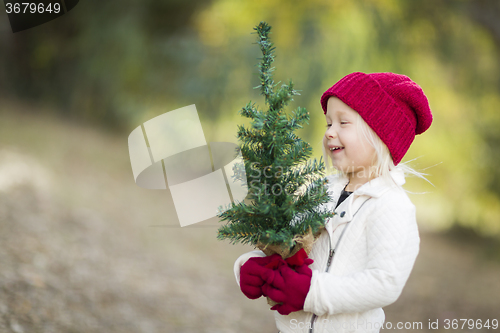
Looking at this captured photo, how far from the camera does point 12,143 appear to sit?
10.1 ft

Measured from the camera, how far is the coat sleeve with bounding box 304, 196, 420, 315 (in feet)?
2.92

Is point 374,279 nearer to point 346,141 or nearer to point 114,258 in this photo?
point 346,141

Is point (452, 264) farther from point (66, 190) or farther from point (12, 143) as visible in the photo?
point (12, 143)

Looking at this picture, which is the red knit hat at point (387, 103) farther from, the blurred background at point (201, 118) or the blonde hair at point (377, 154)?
the blurred background at point (201, 118)

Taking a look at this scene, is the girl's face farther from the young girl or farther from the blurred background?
the blurred background

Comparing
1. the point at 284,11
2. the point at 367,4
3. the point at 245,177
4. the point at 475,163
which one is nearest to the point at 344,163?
the point at 245,177

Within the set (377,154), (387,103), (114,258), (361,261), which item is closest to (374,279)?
(361,261)

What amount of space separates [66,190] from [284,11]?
92.3 inches

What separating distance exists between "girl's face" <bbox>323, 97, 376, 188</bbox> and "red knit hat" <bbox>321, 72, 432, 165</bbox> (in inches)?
1.0

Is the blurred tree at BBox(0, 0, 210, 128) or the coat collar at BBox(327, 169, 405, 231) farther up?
the blurred tree at BBox(0, 0, 210, 128)

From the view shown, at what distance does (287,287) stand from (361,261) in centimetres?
23

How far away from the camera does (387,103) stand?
1.01m

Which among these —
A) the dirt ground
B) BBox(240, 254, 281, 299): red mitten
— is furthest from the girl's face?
the dirt ground

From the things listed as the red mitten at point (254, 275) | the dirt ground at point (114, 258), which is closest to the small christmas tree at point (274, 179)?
the red mitten at point (254, 275)
